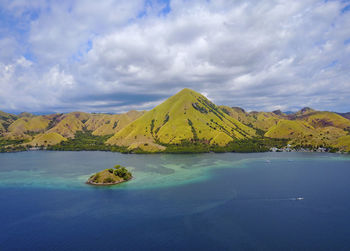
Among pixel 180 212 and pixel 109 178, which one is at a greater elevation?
pixel 109 178

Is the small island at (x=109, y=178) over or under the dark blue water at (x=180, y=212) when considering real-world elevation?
over

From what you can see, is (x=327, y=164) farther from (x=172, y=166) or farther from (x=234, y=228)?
(x=234, y=228)

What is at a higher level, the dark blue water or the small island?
the small island

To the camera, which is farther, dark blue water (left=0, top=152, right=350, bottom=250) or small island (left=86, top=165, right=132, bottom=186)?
small island (left=86, top=165, right=132, bottom=186)

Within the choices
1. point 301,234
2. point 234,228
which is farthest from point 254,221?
point 301,234

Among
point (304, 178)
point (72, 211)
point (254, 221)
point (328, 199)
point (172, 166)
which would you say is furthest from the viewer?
point (172, 166)

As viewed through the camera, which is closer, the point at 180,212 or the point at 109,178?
the point at 180,212

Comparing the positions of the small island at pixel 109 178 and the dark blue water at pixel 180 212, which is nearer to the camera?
the dark blue water at pixel 180 212

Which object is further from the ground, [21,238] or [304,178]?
[304,178]
